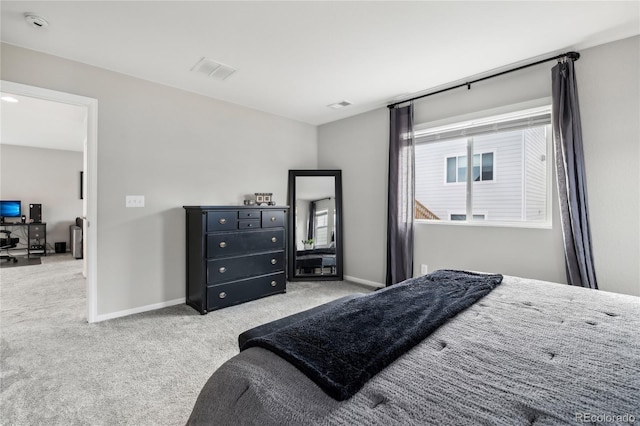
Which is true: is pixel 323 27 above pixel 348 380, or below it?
above

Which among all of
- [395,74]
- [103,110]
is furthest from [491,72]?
[103,110]

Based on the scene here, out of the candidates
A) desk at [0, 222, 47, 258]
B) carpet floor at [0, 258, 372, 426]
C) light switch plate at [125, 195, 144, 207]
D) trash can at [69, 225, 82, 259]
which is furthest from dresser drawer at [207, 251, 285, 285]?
desk at [0, 222, 47, 258]

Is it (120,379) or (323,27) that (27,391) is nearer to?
(120,379)

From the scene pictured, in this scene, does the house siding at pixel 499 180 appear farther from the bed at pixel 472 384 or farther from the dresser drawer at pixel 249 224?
the dresser drawer at pixel 249 224

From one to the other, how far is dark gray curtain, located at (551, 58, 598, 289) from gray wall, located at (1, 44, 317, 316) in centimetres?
341

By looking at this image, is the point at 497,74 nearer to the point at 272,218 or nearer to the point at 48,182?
the point at 272,218

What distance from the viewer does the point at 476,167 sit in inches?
130

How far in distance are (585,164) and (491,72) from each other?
1.23 m

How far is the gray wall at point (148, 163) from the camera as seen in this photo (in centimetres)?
285

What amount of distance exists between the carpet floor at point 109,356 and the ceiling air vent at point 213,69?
2485 millimetres

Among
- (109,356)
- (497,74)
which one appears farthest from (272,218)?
(497,74)

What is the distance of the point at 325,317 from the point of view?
126 cm

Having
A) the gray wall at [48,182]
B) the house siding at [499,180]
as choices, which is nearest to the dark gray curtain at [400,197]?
the house siding at [499,180]

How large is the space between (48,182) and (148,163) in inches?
240
